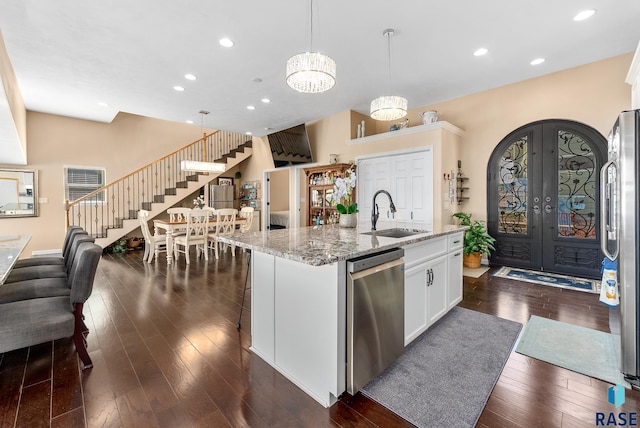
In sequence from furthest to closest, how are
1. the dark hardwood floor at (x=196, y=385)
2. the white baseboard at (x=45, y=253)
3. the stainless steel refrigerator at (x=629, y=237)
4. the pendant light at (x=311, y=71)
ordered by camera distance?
the white baseboard at (x=45, y=253), the pendant light at (x=311, y=71), the stainless steel refrigerator at (x=629, y=237), the dark hardwood floor at (x=196, y=385)

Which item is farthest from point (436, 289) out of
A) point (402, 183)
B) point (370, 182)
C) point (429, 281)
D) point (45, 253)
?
point (45, 253)

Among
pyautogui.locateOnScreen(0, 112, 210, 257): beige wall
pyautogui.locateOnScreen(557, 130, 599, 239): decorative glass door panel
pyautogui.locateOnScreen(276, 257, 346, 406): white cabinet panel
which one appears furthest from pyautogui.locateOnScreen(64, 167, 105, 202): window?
pyautogui.locateOnScreen(557, 130, 599, 239): decorative glass door panel

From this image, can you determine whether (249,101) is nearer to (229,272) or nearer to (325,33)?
(325,33)

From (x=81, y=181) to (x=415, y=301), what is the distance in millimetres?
8584

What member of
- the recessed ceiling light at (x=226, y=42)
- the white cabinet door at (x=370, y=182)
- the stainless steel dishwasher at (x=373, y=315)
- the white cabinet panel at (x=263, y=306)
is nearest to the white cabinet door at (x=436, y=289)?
the stainless steel dishwasher at (x=373, y=315)

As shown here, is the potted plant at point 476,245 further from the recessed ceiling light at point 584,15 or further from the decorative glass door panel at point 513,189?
the recessed ceiling light at point 584,15

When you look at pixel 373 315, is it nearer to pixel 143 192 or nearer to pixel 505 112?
pixel 505 112

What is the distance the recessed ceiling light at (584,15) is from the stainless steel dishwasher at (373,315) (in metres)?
3.35

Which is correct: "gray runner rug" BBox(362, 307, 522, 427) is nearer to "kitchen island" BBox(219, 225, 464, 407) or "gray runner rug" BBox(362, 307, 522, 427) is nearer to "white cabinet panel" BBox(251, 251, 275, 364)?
"kitchen island" BBox(219, 225, 464, 407)

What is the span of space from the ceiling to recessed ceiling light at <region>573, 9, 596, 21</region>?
0.06 meters

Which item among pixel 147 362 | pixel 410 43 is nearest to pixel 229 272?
pixel 147 362

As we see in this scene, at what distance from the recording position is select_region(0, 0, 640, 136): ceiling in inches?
115

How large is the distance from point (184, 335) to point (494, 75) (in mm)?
5485

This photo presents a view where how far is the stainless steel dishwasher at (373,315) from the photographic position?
171 centimetres
